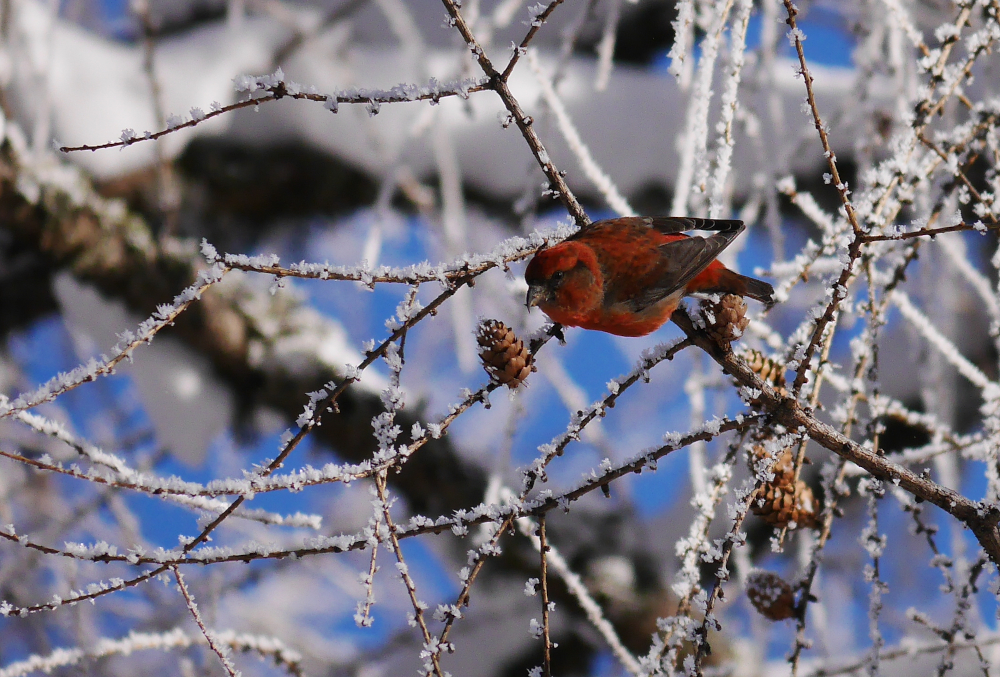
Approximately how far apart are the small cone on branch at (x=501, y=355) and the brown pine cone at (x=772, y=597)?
544 mm

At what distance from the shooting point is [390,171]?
188 cm

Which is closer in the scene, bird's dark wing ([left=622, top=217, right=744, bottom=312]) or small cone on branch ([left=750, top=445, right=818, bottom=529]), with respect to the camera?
small cone on branch ([left=750, top=445, right=818, bottom=529])

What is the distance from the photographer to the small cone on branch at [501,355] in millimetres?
1003

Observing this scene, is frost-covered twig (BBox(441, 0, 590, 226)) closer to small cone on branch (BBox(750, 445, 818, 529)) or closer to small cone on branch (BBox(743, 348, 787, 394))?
small cone on branch (BBox(743, 348, 787, 394))

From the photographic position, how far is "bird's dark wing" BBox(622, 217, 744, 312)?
116 centimetres

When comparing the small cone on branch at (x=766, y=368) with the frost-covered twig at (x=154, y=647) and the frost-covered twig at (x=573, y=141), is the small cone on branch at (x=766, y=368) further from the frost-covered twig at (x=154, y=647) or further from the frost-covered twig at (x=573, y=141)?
the frost-covered twig at (x=154, y=647)

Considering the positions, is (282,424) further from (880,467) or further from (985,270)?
(985,270)

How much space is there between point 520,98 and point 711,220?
6.61 ft

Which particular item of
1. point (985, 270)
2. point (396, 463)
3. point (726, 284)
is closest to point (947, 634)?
point (726, 284)

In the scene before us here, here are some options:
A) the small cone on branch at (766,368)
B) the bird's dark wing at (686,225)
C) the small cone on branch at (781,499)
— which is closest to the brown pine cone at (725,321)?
the small cone on branch at (766,368)

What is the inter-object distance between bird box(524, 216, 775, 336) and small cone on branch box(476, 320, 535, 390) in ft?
0.29

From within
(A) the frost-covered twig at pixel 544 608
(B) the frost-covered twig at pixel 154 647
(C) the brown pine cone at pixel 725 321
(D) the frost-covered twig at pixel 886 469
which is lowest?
(A) the frost-covered twig at pixel 544 608

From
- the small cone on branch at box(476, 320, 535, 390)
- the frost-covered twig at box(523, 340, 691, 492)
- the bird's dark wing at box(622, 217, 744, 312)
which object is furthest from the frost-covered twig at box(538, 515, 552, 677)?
the bird's dark wing at box(622, 217, 744, 312)

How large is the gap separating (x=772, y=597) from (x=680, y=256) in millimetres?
569
